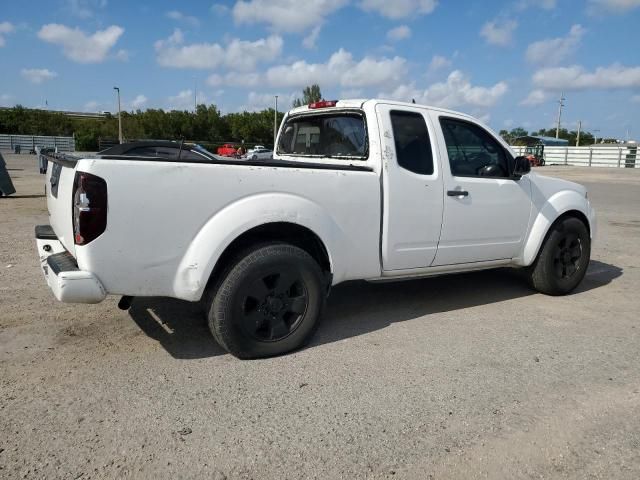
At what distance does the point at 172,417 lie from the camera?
2.85 m

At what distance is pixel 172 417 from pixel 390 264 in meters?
2.03

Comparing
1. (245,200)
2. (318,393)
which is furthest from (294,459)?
(245,200)

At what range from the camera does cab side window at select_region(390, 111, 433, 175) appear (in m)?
4.19

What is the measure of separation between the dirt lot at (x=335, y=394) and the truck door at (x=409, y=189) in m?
0.66

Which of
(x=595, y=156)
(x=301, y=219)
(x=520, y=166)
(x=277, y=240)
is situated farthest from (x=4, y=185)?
(x=595, y=156)

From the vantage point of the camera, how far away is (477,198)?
181 inches

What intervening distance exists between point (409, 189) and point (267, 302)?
4.73ft

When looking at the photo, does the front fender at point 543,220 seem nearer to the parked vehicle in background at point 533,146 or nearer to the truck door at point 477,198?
the truck door at point 477,198

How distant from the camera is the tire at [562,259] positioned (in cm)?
523

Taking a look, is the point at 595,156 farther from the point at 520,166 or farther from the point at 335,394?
the point at 335,394

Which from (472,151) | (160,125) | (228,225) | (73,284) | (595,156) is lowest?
(73,284)

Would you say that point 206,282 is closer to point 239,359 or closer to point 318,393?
point 239,359

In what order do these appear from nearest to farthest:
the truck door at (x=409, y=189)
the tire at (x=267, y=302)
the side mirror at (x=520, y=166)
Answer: the tire at (x=267, y=302)
the truck door at (x=409, y=189)
the side mirror at (x=520, y=166)

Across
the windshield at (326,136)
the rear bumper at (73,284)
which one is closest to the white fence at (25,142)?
the windshield at (326,136)
